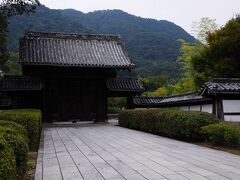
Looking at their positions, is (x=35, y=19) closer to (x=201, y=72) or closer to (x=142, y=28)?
(x=142, y=28)

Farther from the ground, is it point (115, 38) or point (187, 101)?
point (115, 38)

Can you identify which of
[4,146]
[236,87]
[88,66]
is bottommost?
[4,146]

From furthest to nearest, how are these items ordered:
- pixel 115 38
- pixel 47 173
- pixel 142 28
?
1. pixel 142 28
2. pixel 115 38
3. pixel 47 173

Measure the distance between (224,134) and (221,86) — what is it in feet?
14.8

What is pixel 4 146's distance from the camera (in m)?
3.25

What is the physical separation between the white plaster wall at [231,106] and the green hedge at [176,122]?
119 inches

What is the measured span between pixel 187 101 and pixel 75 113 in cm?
830

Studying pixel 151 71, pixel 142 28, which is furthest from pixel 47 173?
pixel 142 28

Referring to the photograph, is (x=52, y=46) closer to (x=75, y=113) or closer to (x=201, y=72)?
(x=75, y=113)

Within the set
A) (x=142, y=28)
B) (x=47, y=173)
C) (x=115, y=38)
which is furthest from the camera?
(x=142, y=28)

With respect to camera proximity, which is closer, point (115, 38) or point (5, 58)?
point (115, 38)

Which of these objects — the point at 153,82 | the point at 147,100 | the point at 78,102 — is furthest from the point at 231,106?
the point at 153,82

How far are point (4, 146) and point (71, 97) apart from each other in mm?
15587

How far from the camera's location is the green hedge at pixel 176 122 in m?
9.27
